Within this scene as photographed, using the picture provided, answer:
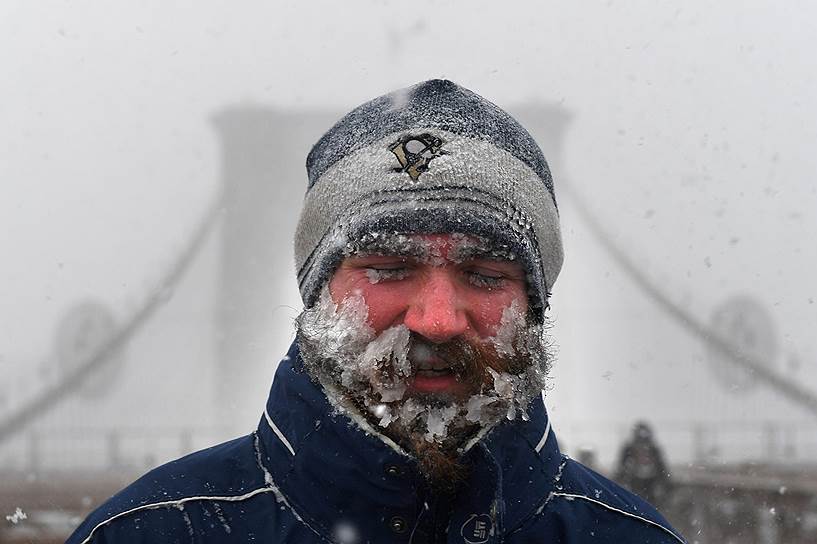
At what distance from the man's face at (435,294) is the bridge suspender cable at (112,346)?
4.71 m

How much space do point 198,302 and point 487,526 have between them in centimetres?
683

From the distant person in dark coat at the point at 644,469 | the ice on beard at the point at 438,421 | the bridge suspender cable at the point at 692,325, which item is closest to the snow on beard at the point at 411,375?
the ice on beard at the point at 438,421

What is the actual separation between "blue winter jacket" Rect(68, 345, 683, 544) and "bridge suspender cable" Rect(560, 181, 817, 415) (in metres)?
5.78

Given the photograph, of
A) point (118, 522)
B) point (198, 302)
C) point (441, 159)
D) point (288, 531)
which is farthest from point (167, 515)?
point (198, 302)

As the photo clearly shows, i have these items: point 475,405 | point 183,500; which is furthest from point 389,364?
point 183,500

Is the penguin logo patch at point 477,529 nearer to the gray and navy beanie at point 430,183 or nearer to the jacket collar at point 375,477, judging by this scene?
the jacket collar at point 375,477

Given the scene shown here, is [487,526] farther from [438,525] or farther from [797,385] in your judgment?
[797,385]

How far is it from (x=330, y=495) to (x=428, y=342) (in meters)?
0.25

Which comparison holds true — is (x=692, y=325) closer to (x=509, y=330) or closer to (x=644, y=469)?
(x=644, y=469)

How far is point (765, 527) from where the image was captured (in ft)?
15.7

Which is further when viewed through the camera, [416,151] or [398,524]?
[416,151]

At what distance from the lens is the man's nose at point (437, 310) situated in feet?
4.29

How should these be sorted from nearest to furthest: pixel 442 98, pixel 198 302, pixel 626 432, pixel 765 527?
pixel 442 98 → pixel 765 527 → pixel 626 432 → pixel 198 302

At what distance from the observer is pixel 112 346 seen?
6773 millimetres
